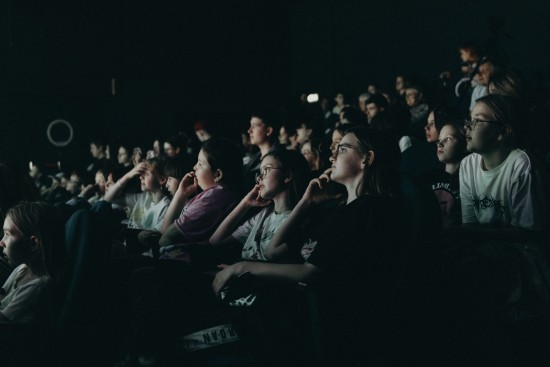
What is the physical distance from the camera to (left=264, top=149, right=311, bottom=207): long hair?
3.33 metres

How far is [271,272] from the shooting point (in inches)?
96.3

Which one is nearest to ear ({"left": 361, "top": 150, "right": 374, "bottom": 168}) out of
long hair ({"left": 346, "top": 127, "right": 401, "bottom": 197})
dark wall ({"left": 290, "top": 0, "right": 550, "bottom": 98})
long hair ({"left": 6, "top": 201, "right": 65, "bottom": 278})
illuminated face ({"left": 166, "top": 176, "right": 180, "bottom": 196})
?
long hair ({"left": 346, "top": 127, "right": 401, "bottom": 197})

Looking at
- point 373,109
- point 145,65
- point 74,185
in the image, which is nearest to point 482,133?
point 373,109

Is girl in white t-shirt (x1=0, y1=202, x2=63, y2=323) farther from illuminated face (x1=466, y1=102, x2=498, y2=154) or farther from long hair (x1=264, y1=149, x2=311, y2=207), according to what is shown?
illuminated face (x1=466, y1=102, x2=498, y2=154)

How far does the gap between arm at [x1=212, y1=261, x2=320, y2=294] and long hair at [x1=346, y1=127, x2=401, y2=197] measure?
14.3 inches

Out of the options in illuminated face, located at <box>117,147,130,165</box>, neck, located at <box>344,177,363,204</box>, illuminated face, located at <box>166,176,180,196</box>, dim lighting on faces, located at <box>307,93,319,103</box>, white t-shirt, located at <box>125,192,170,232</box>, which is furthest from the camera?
dim lighting on faces, located at <box>307,93,319,103</box>

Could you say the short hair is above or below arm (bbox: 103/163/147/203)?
above

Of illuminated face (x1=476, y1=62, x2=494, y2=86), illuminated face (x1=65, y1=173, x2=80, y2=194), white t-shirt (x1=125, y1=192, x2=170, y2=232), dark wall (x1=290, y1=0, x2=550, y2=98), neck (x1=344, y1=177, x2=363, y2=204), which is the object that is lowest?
illuminated face (x1=65, y1=173, x2=80, y2=194)

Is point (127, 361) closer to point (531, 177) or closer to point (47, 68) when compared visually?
point (531, 177)

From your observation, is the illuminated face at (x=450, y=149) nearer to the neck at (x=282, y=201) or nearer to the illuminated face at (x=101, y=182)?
the neck at (x=282, y=201)

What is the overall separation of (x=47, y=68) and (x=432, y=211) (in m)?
9.63

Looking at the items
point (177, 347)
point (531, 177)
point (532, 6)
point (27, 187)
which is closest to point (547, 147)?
point (531, 177)

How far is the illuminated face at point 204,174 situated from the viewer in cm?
391

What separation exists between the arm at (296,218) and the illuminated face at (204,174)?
0.89 meters
